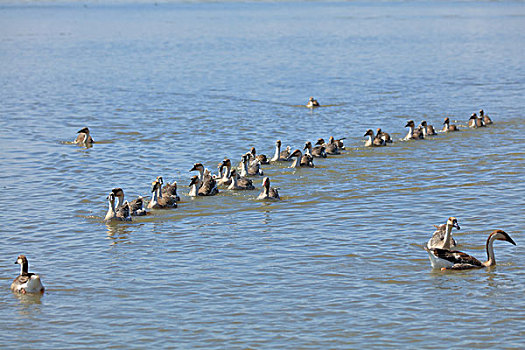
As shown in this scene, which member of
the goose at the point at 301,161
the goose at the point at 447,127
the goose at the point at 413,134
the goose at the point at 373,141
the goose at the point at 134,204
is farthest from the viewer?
the goose at the point at 447,127

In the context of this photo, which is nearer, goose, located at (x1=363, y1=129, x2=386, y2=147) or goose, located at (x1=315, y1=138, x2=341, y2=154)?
goose, located at (x1=315, y1=138, x2=341, y2=154)

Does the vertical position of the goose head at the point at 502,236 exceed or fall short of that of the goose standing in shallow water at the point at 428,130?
it falls short

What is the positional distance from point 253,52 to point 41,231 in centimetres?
4749

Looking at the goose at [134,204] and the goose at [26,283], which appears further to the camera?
the goose at [134,204]

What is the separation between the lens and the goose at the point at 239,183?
21.6 metres

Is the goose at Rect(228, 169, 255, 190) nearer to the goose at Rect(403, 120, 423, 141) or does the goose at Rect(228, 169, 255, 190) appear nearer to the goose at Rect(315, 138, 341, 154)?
the goose at Rect(315, 138, 341, 154)

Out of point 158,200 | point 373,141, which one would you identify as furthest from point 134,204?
point 373,141

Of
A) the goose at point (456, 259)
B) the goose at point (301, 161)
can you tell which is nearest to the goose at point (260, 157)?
the goose at point (301, 161)

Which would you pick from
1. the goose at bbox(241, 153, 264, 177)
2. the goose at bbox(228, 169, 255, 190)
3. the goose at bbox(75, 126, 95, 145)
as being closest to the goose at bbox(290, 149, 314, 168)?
the goose at bbox(241, 153, 264, 177)

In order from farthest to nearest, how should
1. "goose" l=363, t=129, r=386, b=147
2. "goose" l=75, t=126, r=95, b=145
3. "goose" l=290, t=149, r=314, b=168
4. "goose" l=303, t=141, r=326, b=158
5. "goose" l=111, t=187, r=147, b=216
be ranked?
"goose" l=75, t=126, r=95, b=145 < "goose" l=363, t=129, r=386, b=147 < "goose" l=303, t=141, r=326, b=158 < "goose" l=290, t=149, r=314, b=168 < "goose" l=111, t=187, r=147, b=216

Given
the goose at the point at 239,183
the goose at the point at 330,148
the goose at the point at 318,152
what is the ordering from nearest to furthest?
the goose at the point at 239,183 < the goose at the point at 318,152 < the goose at the point at 330,148

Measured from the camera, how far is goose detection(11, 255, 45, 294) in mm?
14234

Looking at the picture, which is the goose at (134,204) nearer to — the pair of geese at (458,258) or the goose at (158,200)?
the goose at (158,200)

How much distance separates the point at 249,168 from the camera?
76.9ft
